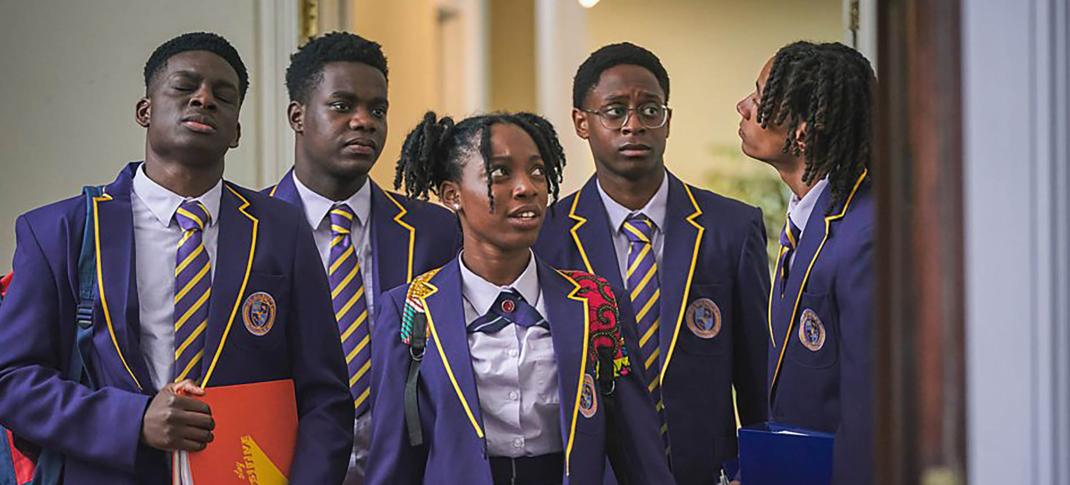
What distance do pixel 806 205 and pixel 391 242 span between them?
3.07 feet

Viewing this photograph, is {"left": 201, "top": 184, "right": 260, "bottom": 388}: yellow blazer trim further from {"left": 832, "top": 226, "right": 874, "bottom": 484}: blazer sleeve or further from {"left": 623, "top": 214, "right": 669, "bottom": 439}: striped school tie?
{"left": 832, "top": 226, "right": 874, "bottom": 484}: blazer sleeve

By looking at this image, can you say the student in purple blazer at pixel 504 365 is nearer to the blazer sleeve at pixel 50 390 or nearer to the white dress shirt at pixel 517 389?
the white dress shirt at pixel 517 389

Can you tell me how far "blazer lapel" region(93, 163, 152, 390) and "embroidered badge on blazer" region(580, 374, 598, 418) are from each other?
779 millimetres

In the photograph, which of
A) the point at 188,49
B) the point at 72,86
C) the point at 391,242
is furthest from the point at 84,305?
the point at 72,86

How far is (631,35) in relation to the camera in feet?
23.5

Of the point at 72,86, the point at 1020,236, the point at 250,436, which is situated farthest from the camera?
the point at 72,86

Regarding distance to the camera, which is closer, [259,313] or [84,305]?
[84,305]

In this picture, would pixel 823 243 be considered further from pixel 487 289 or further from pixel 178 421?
pixel 178 421

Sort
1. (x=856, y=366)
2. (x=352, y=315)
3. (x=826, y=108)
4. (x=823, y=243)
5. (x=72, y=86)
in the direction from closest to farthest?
(x=856, y=366)
(x=823, y=243)
(x=826, y=108)
(x=352, y=315)
(x=72, y=86)

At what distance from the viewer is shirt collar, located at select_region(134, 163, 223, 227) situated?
2.55 metres

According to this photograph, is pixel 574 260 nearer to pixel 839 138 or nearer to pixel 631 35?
pixel 839 138

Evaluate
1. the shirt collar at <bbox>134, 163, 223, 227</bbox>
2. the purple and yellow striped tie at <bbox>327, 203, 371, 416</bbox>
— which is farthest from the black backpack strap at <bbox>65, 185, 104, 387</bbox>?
the purple and yellow striped tie at <bbox>327, 203, 371, 416</bbox>

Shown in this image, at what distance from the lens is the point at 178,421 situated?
7.66ft

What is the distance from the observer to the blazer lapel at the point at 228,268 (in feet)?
8.16
